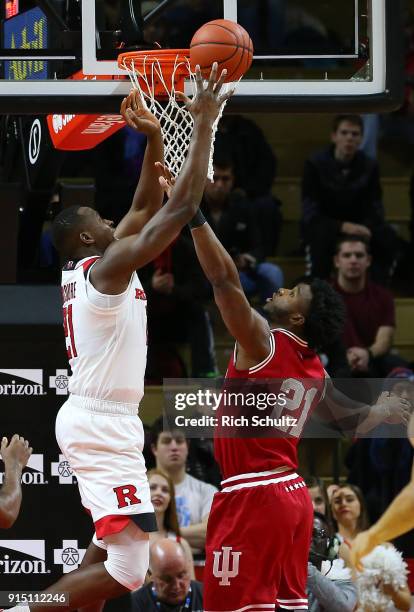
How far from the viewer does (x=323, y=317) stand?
18.3 ft

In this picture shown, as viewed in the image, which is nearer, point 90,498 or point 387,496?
point 90,498

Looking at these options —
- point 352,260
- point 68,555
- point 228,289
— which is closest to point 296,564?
point 228,289

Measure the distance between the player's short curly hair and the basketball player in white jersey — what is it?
80 centimetres

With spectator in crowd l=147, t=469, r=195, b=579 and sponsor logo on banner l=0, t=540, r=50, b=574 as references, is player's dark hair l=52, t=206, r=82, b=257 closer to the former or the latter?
sponsor logo on banner l=0, t=540, r=50, b=574

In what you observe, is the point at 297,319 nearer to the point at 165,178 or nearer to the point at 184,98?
the point at 165,178

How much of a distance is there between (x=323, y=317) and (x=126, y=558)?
1380 millimetres

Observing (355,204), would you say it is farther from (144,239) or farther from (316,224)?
(144,239)

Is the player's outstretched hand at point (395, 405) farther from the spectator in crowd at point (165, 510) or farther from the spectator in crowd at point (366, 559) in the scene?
the spectator in crowd at point (165, 510)

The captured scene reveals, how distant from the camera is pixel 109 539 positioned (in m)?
5.02

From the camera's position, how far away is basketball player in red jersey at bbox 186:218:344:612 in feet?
17.2

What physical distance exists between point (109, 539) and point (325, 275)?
484 cm

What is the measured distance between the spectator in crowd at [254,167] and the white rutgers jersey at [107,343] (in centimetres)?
503

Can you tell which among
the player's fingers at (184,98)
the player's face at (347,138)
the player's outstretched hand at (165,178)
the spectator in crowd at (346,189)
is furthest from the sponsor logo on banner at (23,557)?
the player's face at (347,138)

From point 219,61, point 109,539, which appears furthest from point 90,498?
point 219,61
